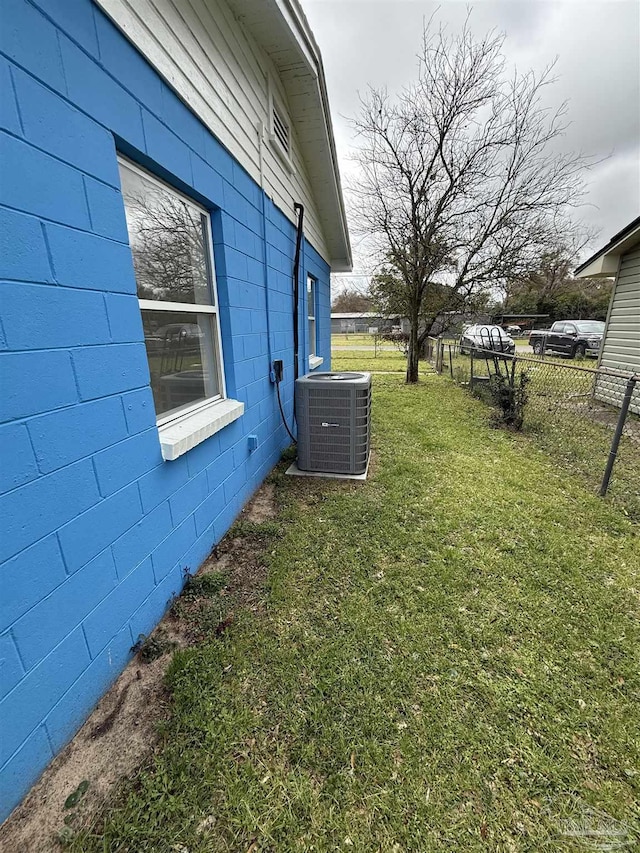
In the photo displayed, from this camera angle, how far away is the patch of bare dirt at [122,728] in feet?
3.82

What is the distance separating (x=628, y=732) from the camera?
148cm

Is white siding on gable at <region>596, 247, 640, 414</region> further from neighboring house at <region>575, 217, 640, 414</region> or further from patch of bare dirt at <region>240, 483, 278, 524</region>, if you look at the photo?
patch of bare dirt at <region>240, 483, 278, 524</region>

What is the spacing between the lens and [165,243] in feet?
7.04

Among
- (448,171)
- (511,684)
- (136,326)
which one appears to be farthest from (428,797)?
(448,171)

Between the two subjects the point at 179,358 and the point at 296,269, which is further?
the point at 296,269

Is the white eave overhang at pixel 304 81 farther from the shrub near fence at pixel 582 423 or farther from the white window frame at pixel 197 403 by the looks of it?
the shrub near fence at pixel 582 423

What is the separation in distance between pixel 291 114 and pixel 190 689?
5.59 m

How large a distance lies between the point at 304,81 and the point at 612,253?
6.70 m

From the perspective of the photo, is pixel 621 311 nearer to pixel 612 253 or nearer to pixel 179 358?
pixel 612 253

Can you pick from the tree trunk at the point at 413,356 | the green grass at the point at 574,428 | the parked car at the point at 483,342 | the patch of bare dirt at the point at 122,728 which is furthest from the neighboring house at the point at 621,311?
the patch of bare dirt at the point at 122,728

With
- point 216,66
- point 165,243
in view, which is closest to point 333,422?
point 165,243

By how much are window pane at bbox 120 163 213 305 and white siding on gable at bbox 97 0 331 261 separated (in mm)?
558

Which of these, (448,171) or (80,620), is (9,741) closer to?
(80,620)

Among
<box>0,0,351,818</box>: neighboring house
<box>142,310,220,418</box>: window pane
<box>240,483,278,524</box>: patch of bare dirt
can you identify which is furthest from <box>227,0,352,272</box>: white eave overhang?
<box>240,483,278,524</box>: patch of bare dirt
